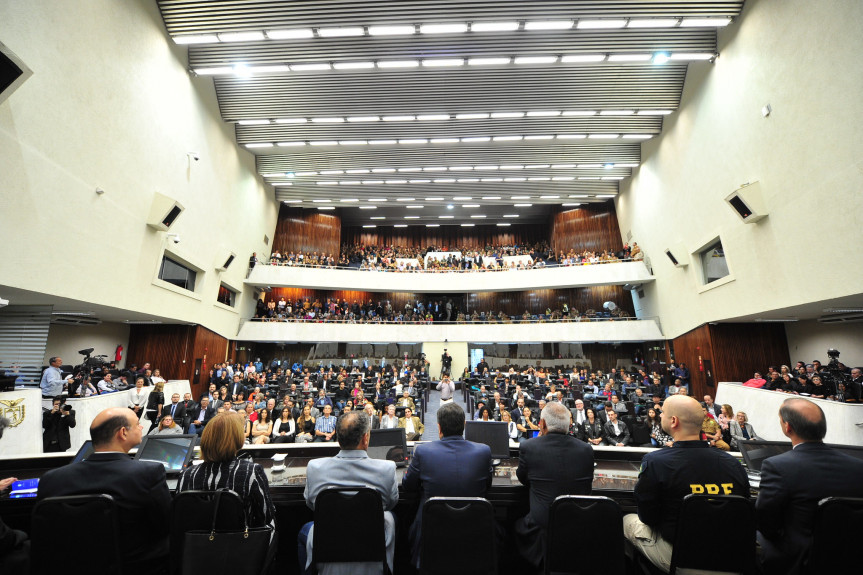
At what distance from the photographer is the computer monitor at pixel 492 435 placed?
299 centimetres

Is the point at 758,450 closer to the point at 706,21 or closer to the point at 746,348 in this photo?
the point at 706,21

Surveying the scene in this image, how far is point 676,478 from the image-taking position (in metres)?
1.86

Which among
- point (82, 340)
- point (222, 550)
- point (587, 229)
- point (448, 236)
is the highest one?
point (448, 236)

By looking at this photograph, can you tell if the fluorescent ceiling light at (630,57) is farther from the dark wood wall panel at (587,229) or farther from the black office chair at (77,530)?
the black office chair at (77,530)

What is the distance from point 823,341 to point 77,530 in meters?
14.2

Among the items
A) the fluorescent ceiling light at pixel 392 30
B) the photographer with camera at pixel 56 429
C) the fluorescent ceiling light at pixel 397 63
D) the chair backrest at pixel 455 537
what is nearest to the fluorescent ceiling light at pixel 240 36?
the fluorescent ceiling light at pixel 392 30

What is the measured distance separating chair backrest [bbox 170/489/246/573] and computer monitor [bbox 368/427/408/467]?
126 centimetres

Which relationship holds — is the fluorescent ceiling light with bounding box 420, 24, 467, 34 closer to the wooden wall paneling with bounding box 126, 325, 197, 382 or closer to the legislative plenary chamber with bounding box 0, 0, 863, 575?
the legislative plenary chamber with bounding box 0, 0, 863, 575

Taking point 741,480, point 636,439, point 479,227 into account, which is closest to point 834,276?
point 636,439

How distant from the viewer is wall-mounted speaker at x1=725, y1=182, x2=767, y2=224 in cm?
777

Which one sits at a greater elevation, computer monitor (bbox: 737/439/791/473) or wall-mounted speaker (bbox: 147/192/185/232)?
wall-mounted speaker (bbox: 147/192/185/232)

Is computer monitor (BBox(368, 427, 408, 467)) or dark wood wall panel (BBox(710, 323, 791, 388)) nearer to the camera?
computer monitor (BBox(368, 427, 408, 467))

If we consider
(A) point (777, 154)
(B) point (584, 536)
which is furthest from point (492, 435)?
(A) point (777, 154)

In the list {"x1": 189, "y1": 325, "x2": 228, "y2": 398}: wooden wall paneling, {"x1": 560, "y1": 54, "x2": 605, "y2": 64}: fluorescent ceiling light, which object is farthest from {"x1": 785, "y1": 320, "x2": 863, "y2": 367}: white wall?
{"x1": 189, "y1": 325, "x2": 228, "y2": 398}: wooden wall paneling
